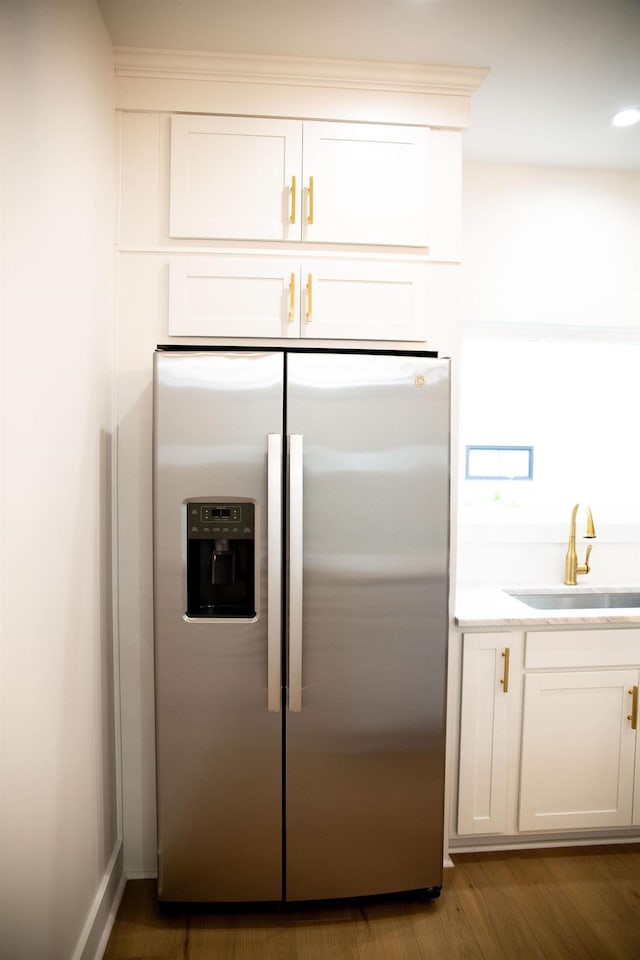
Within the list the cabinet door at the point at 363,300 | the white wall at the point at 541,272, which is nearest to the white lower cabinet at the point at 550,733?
the white wall at the point at 541,272

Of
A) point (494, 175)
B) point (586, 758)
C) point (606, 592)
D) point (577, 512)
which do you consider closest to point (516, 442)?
point (577, 512)

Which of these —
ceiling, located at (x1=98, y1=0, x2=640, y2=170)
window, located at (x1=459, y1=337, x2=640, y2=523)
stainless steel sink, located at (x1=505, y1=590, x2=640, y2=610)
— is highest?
ceiling, located at (x1=98, y1=0, x2=640, y2=170)

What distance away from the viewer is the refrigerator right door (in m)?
1.83

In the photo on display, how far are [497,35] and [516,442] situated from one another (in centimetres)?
162

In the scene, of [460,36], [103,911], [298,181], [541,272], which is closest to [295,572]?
[103,911]

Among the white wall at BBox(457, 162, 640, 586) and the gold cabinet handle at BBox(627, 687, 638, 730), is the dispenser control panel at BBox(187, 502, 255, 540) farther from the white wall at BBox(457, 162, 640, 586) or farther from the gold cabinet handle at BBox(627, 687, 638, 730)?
the gold cabinet handle at BBox(627, 687, 638, 730)

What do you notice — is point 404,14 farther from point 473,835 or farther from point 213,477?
point 473,835

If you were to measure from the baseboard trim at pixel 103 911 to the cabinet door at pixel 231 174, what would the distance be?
6.61ft

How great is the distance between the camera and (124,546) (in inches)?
80.1

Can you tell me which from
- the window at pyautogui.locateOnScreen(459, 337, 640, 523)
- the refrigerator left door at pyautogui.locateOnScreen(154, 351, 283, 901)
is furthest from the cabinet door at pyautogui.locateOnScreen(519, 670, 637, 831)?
the refrigerator left door at pyautogui.locateOnScreen(154, 351, 283, 901)

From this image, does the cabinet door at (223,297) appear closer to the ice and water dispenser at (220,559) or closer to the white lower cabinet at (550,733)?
the ice and water dispenser at (220,559)

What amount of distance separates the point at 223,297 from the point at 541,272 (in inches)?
58.6

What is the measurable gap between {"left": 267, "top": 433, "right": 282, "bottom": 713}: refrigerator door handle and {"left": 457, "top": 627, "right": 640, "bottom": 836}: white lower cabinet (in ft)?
2.42

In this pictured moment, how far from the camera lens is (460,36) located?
1847 mm
